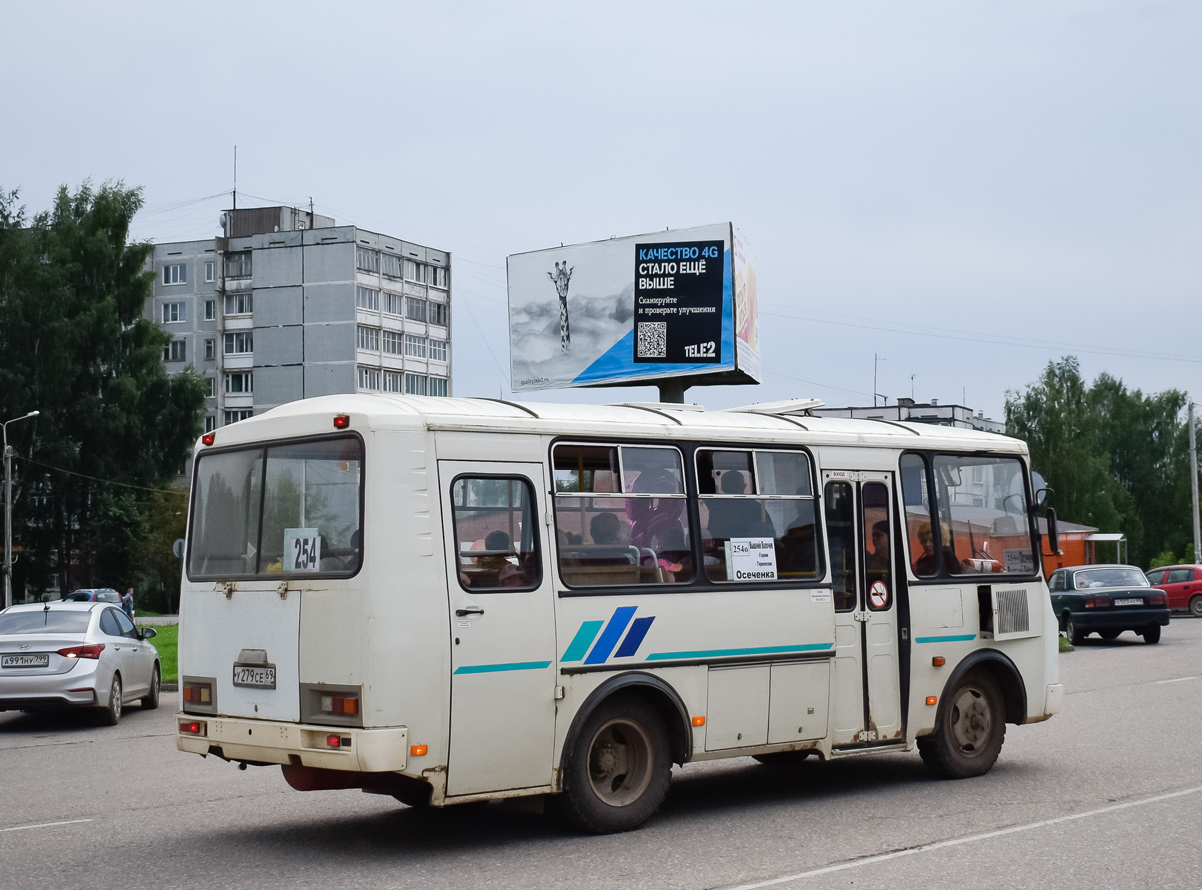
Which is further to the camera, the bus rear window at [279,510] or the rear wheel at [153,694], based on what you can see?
the rear wheel at [153,694]

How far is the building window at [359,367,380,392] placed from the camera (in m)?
95.2

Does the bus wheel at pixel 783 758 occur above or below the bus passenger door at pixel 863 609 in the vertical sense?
below

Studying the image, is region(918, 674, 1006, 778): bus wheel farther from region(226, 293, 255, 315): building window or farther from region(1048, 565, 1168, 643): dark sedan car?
region(226, 293, 255, 315): building window

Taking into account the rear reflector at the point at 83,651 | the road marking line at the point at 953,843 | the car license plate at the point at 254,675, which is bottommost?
the road marking line at the point at 953,843

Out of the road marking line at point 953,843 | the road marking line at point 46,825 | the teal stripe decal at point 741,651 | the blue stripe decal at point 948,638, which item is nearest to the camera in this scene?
the road marking line at point 953,843

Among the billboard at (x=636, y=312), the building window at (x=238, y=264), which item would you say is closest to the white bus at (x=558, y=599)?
the billboard at (x=636, y=312)

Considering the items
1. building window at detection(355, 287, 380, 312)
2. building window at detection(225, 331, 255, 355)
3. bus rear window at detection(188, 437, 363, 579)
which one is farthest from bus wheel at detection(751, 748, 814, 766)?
building window at detection(225, 331, 255, 355)

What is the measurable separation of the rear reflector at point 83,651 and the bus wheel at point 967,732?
1013 cm

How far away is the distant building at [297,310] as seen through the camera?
3748 inches

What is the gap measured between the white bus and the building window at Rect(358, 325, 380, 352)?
86.0 meters

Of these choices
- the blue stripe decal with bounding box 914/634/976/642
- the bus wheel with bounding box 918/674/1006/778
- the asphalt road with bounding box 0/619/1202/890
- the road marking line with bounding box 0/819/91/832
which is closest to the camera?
the asphalt road with bounding box 0/619/1202/890

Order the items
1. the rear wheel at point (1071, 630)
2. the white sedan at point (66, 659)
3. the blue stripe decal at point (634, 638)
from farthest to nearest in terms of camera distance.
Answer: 1. the rear wheel at point (1071, 630)
2. the white sedan at point (66, 659)
3. the blue stripe decal at point (634, 638)

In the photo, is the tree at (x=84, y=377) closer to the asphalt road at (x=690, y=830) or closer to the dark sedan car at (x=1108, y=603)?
the dark sedan car at (x=1108, y=603)

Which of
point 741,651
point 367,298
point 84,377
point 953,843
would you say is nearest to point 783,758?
point 741,651
